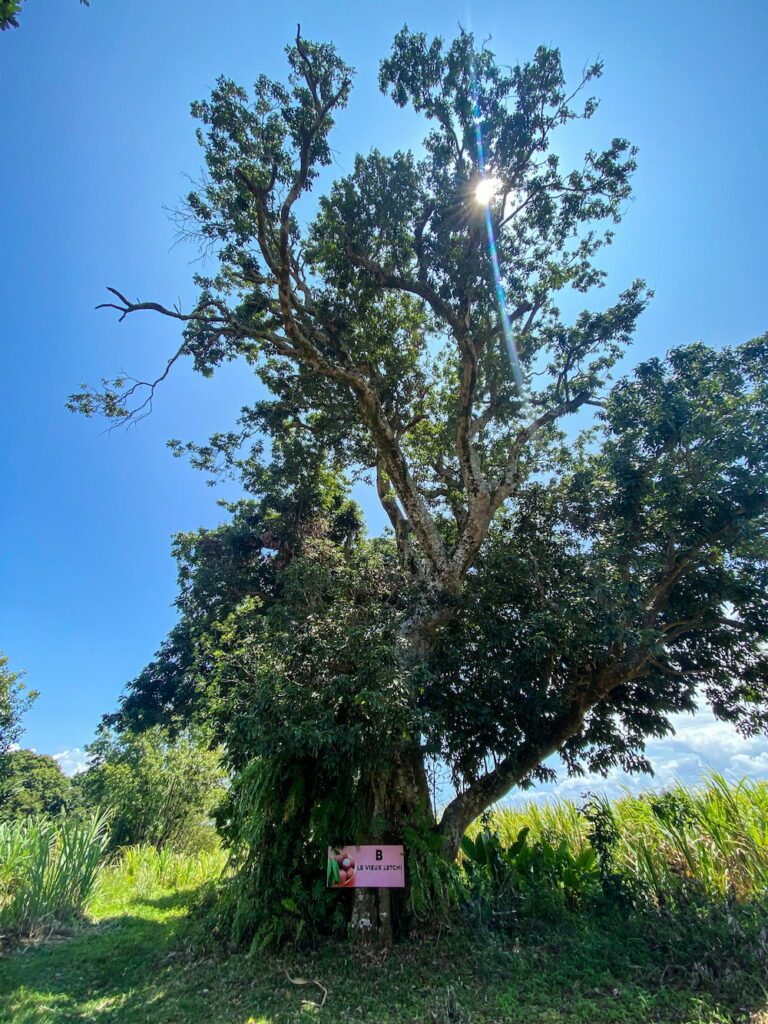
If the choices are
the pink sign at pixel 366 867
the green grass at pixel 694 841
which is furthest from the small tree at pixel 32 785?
the green grass at pixel 694 841

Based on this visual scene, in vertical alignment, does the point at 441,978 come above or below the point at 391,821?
below

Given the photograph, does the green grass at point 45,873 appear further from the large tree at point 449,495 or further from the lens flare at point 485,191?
the lens flare at point 485,191

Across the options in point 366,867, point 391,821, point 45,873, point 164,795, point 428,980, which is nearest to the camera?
point 428,980

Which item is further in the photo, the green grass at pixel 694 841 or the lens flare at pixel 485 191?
the lens flare at pixel 485 191

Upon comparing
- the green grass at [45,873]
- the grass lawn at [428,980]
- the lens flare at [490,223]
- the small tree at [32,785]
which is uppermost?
the lens flare at [490,223]

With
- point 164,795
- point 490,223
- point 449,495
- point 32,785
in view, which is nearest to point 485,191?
point 490,223

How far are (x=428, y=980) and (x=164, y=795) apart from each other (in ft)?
36.0

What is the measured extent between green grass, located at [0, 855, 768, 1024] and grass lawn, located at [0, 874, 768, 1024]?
13mm

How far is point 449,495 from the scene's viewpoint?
1123cm

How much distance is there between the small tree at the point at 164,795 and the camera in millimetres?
12219

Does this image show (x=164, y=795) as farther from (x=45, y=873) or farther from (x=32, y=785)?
(x=32, y=785)

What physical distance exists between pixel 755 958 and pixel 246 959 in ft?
15.6

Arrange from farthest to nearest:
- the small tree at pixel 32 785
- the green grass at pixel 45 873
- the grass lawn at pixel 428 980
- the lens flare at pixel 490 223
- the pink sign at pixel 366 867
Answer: the small tree at pixel 32 785 → the lens flare at pixel 490 223 → the green grass at pixel 45 873 → the pink sign at pixel 366 867 → the grass lawn at pixel 428 980

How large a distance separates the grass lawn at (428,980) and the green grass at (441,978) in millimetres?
13
